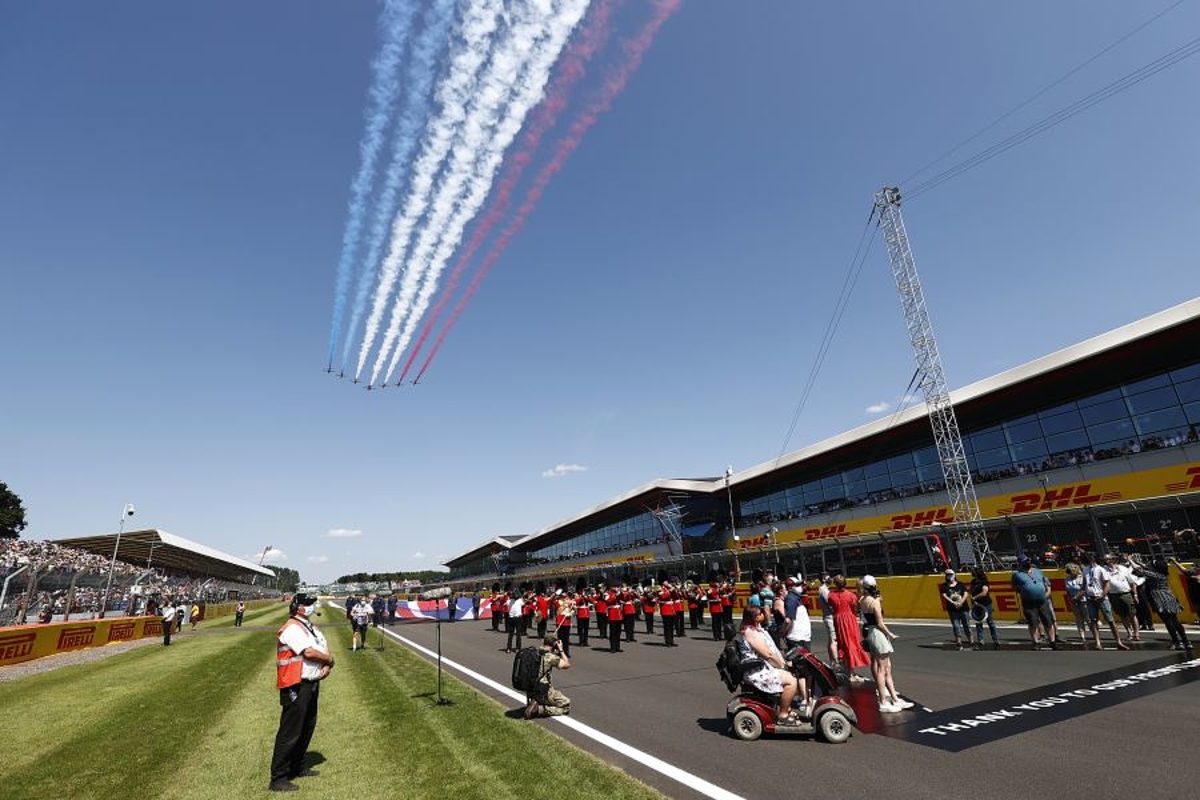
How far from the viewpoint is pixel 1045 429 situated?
3000 cm

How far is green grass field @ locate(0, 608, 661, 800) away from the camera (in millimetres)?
5594

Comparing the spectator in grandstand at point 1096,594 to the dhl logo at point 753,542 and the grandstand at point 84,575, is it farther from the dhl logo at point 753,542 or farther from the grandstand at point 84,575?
the dhl logo at point 753,542

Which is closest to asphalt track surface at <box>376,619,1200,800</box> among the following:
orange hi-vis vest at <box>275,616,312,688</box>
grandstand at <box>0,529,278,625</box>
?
Result: orange hi-vis vest at <box>275,616,312,688</box>

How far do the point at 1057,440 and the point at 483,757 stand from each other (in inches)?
1326

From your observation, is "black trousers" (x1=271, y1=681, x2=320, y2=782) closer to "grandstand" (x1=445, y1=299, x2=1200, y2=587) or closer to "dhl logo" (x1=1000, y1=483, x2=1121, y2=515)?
"grandstand" (x1=445, y1=299, x2=1200, y2=587)

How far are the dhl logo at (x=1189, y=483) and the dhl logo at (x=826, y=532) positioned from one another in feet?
54.5

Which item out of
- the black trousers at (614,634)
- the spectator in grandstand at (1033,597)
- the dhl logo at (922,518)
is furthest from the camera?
the dhl logo at (922,518)

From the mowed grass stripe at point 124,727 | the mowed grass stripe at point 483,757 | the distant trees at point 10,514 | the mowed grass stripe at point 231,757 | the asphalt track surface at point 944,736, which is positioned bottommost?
the asphalt track surface at point 944,736

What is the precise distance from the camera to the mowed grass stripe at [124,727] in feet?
20.0

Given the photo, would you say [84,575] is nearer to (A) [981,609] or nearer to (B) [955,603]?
(B) [955,603]

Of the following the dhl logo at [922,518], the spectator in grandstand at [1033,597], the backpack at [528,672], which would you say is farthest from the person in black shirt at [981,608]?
the dhl logo at [922,518]

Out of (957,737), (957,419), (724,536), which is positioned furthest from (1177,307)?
(724,536)

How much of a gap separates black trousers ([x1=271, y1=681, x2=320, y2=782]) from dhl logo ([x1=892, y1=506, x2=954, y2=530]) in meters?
34.1

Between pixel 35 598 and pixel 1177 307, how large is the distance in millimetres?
58309
